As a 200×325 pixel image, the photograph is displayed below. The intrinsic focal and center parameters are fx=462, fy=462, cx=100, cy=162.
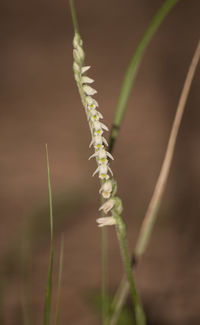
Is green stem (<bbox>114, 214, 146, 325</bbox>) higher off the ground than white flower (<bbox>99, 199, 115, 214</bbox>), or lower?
lower

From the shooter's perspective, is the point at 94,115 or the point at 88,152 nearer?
the point at 94,115

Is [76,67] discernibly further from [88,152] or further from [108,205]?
[88,152]

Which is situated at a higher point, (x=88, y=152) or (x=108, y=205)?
(x=108, y=205)

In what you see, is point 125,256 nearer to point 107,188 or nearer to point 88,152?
point 107,188

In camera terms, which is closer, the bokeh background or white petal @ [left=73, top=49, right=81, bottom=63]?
white petal @ [left=73, top=49, right=81, bottom=63]

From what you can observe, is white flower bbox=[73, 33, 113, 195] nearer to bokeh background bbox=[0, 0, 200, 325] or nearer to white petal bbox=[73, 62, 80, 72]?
white petal bbox=[73, 62, 80, 72]

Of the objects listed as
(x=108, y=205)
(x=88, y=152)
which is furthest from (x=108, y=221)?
(x=88, y=152)

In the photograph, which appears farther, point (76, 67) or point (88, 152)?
point (88, 152)

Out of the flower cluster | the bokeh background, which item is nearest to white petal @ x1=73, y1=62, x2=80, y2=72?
the flower cluster

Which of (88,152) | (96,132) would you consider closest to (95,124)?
(96,132)

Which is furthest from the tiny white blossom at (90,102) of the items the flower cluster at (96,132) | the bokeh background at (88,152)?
the bokeh background at (88,152)
